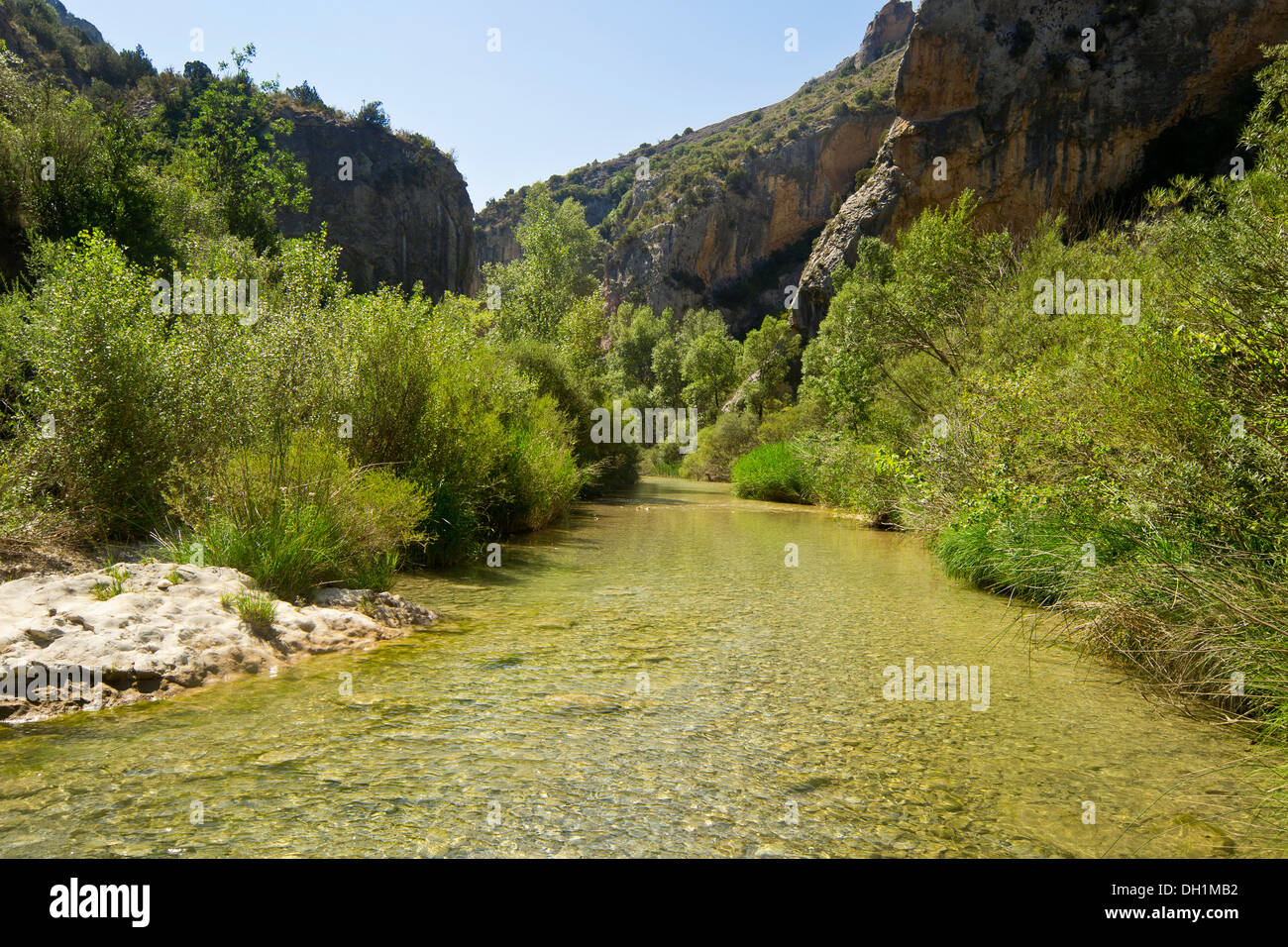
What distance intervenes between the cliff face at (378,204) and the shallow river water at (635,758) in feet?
228

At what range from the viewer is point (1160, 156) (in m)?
41.8

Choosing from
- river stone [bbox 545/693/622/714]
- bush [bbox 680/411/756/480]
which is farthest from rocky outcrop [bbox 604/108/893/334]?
river stone [bbox 545/693/622/714]

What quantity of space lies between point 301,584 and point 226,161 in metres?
40.5

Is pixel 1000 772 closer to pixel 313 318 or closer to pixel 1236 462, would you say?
pixel 1236 462

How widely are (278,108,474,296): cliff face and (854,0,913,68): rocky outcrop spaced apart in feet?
282

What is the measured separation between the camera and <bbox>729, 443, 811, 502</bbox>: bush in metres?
32.3

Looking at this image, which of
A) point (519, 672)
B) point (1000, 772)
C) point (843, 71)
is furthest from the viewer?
point (843, 71)

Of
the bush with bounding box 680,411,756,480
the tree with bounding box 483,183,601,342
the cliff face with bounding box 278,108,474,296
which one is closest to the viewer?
the tree with bounding box 483,183,601,342

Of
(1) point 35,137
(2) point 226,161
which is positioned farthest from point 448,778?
(2) point 226,161

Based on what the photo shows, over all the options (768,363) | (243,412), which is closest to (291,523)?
(243,412)

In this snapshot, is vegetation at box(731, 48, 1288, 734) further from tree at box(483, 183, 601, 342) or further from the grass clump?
tree at box(483, 183, 601, 342)

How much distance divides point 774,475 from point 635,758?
2918 cm
